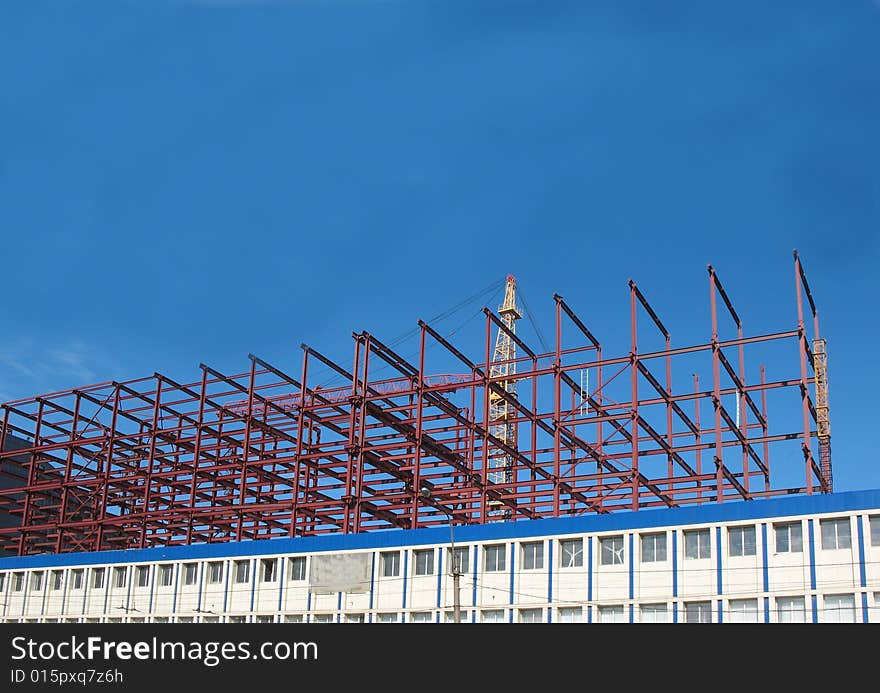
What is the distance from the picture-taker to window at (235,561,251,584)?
4744 centimetres

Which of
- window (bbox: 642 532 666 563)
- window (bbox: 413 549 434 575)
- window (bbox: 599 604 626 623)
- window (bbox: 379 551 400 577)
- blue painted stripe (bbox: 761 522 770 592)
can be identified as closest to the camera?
blue painted stripe (bbox: 761 522 770 592)

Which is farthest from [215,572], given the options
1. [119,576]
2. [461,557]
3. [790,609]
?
[790,609]

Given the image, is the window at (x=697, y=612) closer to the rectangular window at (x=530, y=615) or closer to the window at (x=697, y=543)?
the window at (x=697, y=543)

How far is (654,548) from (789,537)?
5003 millimetres

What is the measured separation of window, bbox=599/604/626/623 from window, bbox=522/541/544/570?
3107 millimetres

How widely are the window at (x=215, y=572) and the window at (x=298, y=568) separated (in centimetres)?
429

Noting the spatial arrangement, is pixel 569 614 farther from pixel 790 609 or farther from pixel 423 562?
pixel 790 609

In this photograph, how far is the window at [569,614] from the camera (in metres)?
39.2

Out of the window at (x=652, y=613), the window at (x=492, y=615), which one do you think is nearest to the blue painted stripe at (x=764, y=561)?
the window at (x=652, y=613)

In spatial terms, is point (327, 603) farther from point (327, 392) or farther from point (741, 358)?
point (741, 358)

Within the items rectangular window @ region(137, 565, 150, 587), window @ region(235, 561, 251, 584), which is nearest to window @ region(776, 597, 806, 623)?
window @ region(235, 561, 251, 584)

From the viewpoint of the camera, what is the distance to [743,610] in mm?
36188

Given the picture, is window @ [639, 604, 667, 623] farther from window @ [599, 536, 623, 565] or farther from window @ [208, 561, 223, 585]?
window @ [208, 561, 223, 585]
